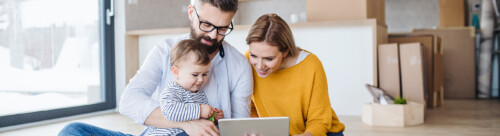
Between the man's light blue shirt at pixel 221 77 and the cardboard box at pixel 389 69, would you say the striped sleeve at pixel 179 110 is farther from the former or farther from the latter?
the cardboard box at pixel 389 69

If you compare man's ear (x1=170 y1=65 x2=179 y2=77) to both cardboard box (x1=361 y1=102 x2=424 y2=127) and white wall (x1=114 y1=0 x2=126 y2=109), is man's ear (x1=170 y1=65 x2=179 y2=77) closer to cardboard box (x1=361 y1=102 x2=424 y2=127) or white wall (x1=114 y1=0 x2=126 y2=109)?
cardboard box (x1=361 y1=102 x2=424 y2=127)

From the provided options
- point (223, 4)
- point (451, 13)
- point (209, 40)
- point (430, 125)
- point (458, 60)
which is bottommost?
point (430, 125)

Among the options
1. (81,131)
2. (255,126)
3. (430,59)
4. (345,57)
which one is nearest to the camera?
(255,126)

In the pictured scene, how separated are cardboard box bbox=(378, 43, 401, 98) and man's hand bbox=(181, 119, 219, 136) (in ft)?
Answer: 8.03

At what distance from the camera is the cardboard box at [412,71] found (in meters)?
3.63

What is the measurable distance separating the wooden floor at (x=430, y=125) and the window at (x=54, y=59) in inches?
10.6

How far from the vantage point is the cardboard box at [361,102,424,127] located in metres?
3.19

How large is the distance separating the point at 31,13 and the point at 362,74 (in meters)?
2.82

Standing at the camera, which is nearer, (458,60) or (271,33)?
(271,33)

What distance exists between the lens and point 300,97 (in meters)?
1.85

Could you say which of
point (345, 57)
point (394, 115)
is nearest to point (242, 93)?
point (394, 115)

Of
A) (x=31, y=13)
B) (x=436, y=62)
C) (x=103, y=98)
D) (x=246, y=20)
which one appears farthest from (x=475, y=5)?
(x=31, y=13)

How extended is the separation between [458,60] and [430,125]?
8.36 feet

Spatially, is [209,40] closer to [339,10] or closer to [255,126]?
[255,126]
